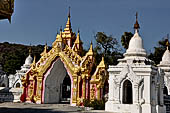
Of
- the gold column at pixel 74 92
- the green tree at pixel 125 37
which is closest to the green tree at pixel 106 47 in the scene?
the green tree at pixel 125 37

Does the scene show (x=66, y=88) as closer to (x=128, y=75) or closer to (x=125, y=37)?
(x=125, y=37)

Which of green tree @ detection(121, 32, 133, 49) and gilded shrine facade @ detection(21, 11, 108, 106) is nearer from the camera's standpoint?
gilded shrine facade @ detection(21, 11, 108, 106)

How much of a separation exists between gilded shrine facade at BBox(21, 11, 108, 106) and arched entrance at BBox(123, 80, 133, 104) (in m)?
3.09

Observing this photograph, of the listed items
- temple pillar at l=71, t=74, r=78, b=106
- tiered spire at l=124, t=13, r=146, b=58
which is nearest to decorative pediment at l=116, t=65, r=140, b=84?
tiered spire at l=124, t=13, r=146, b=58

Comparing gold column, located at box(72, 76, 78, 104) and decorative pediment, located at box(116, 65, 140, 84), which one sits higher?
decorative pediment, located at box(116, 65, 140, 84)

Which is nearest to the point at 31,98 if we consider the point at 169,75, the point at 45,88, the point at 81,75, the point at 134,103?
the point at 45,88

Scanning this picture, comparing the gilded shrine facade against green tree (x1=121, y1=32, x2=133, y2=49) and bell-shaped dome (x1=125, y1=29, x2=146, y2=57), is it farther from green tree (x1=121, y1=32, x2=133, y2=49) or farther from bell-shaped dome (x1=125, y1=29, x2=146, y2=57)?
green tree (x1=121, y1=32, x2=133, y2=49)

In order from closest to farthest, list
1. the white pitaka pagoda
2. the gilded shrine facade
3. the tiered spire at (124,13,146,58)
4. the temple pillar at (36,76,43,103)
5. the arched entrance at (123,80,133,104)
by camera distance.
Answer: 1. the white pitaka pagoda
2. the arched entrance at (123,80,133,104)
3. the tiered spire at (124,13,146,58)
4. the gilded shrine facade
5. the temple pillar at (36,76,43,103)

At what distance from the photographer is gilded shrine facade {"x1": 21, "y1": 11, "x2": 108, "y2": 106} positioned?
18328mm

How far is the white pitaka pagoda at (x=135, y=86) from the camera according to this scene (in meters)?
13.6

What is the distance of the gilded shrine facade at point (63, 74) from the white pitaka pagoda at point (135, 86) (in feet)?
11.2

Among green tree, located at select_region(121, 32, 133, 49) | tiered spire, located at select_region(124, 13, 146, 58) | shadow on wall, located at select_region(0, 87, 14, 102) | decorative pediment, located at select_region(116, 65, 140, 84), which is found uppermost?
green tree, located at select_region(121, 32, 133, 49)

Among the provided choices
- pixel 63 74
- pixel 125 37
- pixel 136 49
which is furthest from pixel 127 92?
pixel 125 37

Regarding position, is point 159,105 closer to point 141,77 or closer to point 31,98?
point 141,77
